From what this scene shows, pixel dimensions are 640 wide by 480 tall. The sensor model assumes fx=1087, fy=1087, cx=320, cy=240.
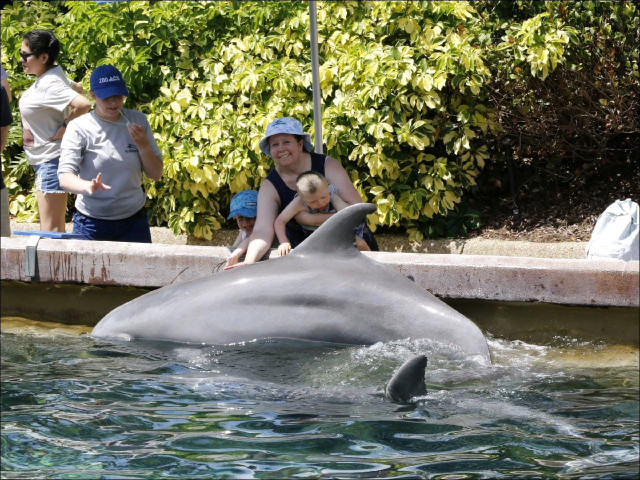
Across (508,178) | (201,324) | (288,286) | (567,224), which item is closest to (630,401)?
(288,286)

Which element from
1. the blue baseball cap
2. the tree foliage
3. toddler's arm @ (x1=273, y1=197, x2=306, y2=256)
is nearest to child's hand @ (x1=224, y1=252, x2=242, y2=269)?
toddler's arm @ (x1=273, y1=197, x2=306, y2=256)

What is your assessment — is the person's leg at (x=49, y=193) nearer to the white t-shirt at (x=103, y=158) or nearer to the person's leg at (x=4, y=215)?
the person's leg at (x=4, y=215)

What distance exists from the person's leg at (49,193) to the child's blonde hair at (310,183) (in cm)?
245

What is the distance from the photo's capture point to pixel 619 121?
32.8ft

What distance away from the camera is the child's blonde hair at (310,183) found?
24.3 feet

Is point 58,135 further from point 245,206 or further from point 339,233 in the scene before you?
point 339,233

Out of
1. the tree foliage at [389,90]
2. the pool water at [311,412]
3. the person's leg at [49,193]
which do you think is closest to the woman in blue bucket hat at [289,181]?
the pool water at [311,412]

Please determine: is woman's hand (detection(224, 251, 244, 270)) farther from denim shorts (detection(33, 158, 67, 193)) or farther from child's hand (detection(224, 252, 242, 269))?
denim shorts (detection(33, 158, 67, 193))

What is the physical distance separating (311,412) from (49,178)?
4.12m

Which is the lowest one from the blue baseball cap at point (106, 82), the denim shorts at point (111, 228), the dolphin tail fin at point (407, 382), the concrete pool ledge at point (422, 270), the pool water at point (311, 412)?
the pool water at point (311, 412)

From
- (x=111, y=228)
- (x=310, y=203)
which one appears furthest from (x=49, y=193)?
(x=310, y=203)

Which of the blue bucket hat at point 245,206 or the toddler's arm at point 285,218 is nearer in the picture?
the toddler's arm at point 285,218

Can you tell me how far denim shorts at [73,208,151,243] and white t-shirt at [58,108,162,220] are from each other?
0.21 ft

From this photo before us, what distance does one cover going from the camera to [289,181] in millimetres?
7863
